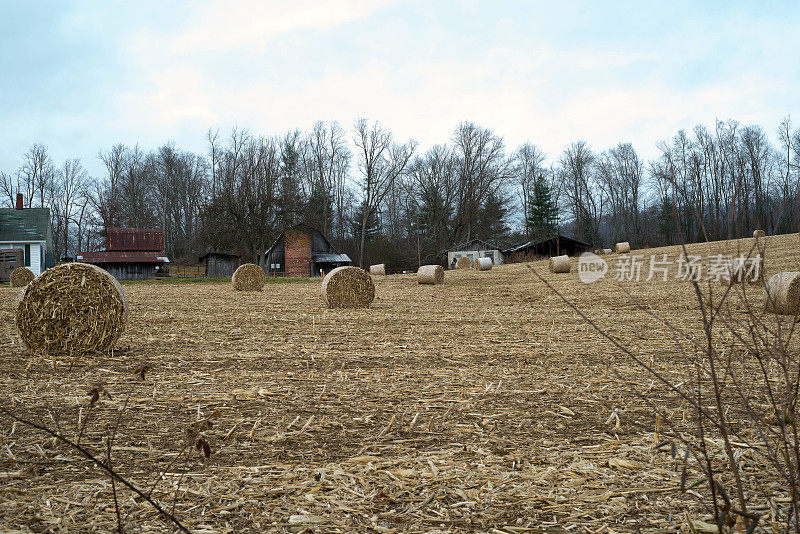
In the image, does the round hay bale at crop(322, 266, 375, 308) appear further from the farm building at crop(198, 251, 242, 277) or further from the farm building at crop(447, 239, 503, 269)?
the farm building at crop(447, 239, 503, 269)

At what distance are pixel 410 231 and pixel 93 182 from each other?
34.0 m

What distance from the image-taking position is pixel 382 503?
2.71 meters

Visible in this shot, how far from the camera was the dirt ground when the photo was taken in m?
2.59

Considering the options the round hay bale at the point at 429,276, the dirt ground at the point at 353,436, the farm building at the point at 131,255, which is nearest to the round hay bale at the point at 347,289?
the dirt ground at the point at 353,436

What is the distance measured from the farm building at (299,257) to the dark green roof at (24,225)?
15131mm

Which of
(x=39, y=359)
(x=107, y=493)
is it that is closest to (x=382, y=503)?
(x=107, y=493)

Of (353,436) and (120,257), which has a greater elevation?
(120,257)

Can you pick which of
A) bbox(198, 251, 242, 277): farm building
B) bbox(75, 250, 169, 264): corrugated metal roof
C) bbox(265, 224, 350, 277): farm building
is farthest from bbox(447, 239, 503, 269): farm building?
bbox(75, 250, 169, 264): corrugated metal roof

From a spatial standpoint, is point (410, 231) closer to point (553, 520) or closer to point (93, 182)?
point (93, 182)

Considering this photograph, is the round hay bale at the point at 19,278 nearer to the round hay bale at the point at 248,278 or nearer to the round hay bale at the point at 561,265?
the round hay bale at the point at 248,278

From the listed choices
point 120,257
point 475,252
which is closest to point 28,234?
point 120,257

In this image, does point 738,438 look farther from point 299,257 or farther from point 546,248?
A: point 546,248

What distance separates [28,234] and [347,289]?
103 ft

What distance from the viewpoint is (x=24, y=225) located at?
1406 inches
